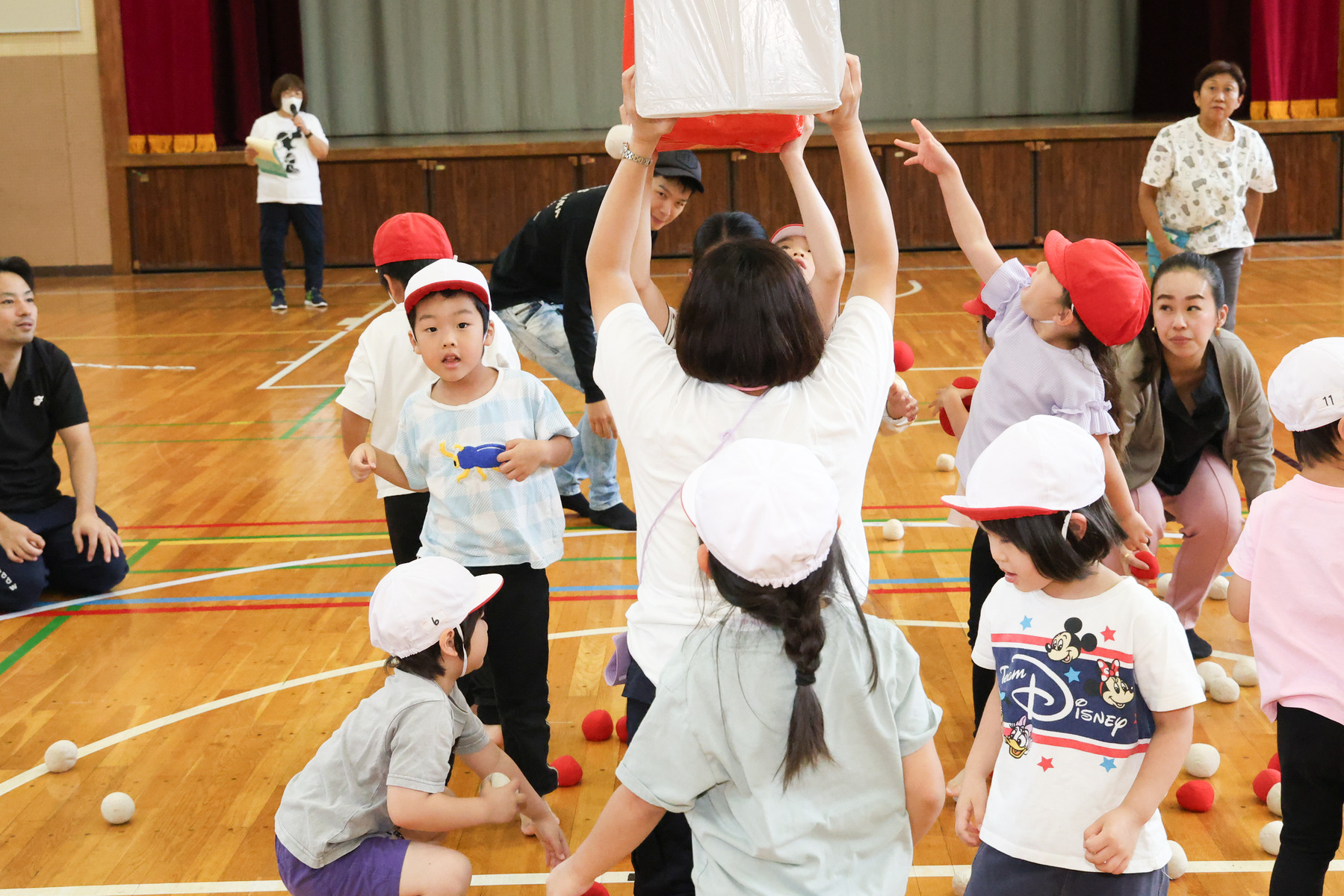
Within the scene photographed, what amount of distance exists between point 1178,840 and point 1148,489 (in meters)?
1.01

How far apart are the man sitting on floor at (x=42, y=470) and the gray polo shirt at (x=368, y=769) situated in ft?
7.23

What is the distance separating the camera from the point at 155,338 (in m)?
8.74

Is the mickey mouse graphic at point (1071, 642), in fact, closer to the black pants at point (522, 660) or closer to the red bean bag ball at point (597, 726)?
the black pants at point (522, 660)

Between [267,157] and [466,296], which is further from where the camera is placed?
[267,157]

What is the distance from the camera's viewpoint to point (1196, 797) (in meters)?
2.78

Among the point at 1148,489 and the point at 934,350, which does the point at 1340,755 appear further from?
the point at 934,350

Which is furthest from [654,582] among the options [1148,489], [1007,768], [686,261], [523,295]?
[686,261]

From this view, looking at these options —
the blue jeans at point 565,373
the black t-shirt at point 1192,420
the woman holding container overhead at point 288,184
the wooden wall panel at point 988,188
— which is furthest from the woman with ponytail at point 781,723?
the wooden wall panel at point 988,188

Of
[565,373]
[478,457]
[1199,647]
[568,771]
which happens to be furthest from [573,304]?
[1199,647]

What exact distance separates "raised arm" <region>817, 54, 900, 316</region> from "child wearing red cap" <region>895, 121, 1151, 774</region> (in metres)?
0.58

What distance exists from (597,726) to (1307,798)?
1.67 m

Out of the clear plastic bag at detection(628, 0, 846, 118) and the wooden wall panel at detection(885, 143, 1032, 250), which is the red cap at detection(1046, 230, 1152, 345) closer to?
the clear plastic bag at detection(628, 0, 846, 118)

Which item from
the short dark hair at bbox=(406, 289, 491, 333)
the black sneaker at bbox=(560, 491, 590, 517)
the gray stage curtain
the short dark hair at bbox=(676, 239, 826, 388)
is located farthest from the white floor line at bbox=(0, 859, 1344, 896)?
the gray stage curtain

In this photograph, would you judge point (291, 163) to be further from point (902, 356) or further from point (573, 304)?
point (902, 356)
